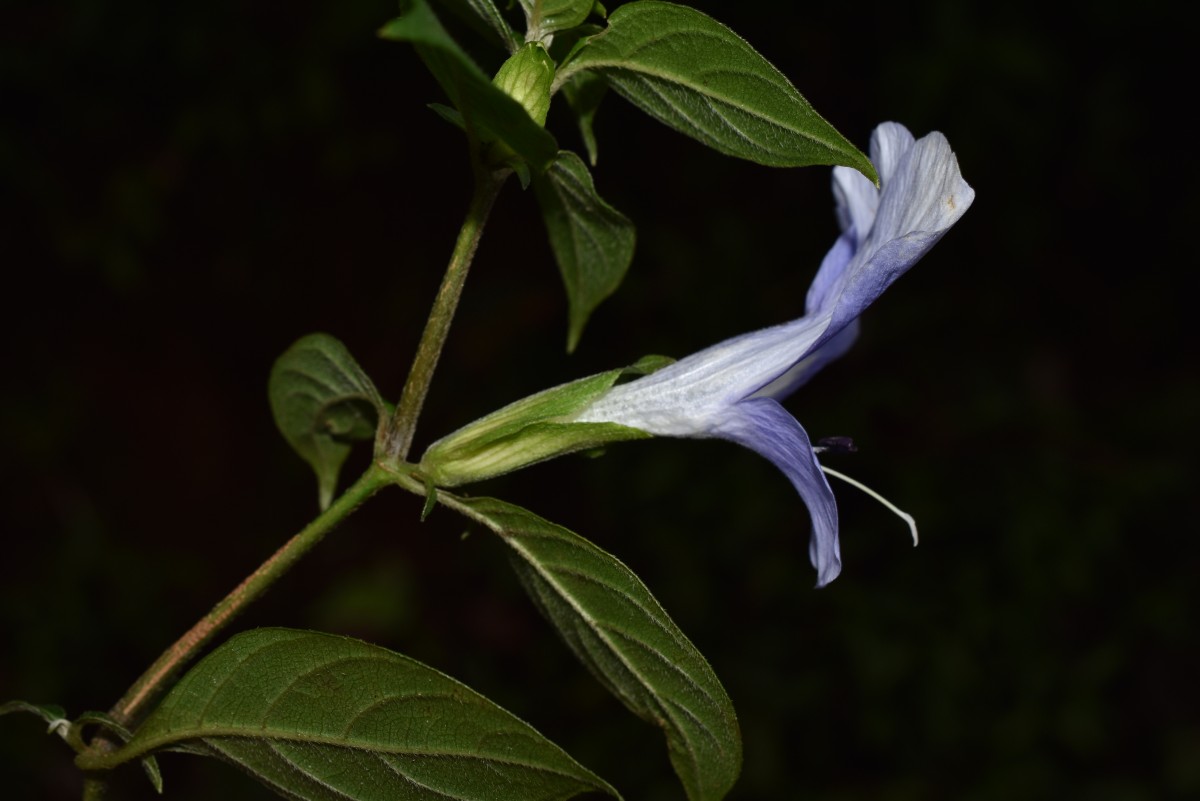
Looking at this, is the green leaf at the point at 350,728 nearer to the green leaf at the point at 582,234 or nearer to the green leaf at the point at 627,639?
the green leaf at the point at 627,639

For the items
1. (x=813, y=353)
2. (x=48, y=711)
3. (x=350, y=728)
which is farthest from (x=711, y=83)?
(x=48, y=711)

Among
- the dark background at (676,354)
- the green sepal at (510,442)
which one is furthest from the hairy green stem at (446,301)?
the dark background at (676,354)

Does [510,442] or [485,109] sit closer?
[485,109]

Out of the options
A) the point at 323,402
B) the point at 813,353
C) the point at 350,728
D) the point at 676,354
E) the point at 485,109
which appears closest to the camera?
the point at 485,109

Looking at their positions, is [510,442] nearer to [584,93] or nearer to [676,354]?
[584,93]

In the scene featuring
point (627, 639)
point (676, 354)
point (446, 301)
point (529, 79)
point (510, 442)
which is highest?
point (529, 79)

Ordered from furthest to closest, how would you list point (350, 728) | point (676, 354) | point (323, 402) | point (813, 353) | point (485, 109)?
1. point (676, 354)
2. point (323, 402)
3. point (813, 353)
4. point (350, 728)
5. point (485, 109)

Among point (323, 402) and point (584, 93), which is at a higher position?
point (584, 93)
